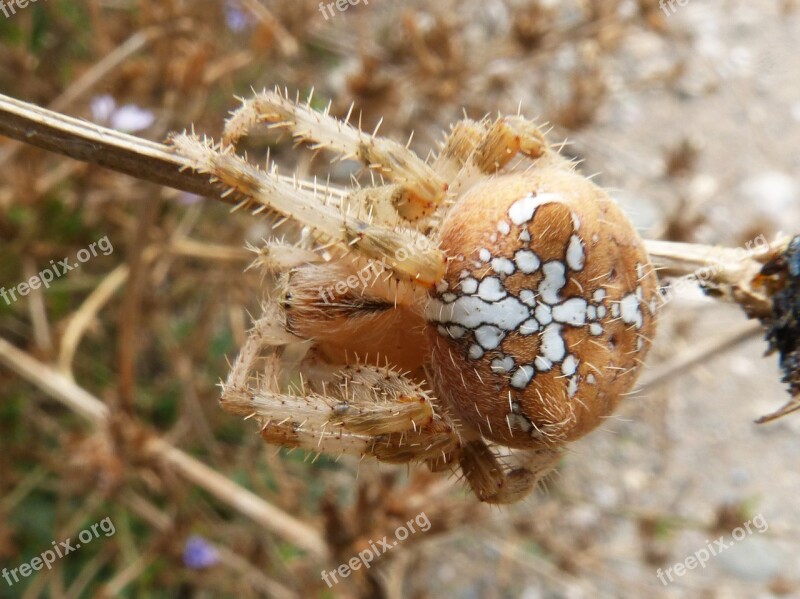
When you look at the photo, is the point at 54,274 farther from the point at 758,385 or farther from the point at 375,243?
the point at 758,385

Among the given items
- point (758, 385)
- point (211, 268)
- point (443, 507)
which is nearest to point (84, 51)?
point (211, 268)

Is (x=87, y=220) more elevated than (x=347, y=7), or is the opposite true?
(x=347, y=7)

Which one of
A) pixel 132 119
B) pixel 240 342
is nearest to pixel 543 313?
pixel 132 119

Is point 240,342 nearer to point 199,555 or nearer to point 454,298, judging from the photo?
point 199,555

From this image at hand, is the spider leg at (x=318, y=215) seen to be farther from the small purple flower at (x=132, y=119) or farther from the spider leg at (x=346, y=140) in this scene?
the small purple flower at (x=132, y=119)

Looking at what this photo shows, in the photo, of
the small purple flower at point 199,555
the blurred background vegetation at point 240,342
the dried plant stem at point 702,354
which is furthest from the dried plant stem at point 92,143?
the small purple flower at point 199,555

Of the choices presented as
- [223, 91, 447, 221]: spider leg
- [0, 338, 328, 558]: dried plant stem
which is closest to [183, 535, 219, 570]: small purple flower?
[0, 338, 328, 558]: dried plant stem

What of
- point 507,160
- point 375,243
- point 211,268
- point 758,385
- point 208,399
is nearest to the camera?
point 375,243
